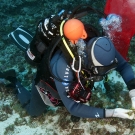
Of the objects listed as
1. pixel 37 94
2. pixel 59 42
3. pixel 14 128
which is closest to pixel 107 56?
pixel 59 42

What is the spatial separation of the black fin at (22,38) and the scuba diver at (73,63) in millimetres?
1524

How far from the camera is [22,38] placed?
451cm

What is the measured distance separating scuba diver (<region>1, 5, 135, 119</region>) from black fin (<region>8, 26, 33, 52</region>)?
1524 mm

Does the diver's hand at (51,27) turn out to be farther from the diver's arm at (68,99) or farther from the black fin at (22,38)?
the black fin at (22,38)

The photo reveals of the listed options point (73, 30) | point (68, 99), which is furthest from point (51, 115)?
point (73, 30)

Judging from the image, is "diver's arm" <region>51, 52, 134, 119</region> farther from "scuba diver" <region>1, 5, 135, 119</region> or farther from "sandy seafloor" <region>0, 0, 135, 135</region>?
"sandy seafloor" <region>0, 0, 135, 135</region>

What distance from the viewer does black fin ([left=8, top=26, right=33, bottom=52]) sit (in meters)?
4.44

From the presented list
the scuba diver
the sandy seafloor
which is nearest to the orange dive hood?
the scuba diver

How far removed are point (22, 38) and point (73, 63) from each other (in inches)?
98.6

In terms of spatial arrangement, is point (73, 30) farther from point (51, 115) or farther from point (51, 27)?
point (51, 115)

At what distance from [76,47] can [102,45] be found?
0.25 metres

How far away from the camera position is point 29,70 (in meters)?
4.42

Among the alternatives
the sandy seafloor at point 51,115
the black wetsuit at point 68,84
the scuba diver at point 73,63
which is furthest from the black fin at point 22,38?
the black wetsuit at point 68,84

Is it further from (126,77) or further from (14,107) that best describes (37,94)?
(126,77)
